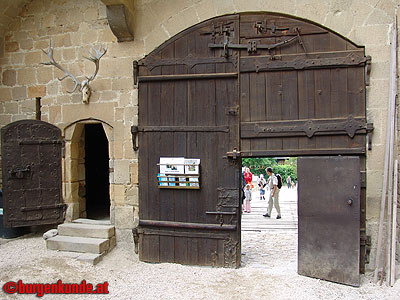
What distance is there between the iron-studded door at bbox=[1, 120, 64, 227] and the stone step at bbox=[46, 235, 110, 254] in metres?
0.43

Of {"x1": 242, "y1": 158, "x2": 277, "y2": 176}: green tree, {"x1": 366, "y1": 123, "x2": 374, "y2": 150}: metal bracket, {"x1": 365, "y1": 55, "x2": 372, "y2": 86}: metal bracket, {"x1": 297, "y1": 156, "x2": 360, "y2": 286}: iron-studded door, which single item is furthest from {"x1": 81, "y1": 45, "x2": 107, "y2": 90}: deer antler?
{"x1": 242, "y1": 158, "x2": 277, "y2": 176}: green tree

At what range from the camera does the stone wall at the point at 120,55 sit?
3533 mm

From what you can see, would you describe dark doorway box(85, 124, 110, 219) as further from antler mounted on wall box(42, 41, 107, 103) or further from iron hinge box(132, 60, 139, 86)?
iron hinge box(132, 60, 139, 86)

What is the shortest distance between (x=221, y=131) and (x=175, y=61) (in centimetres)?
109

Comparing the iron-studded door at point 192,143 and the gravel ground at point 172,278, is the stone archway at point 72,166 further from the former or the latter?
the iron-studded door at point 192,143

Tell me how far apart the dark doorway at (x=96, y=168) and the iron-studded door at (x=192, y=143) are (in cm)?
265

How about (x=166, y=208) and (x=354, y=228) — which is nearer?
(x=354, y=228)

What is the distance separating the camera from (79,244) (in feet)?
13.2

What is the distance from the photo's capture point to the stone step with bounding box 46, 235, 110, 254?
156 inches

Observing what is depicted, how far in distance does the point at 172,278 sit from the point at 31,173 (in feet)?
8.15

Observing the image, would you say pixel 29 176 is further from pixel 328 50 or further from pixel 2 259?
pixel 328 50

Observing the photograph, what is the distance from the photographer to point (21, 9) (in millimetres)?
4684

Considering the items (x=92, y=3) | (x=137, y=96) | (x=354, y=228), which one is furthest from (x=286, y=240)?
(x=92, y=3)

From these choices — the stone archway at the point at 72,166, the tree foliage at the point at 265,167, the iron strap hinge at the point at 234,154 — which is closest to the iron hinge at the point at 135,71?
the stone archway at the point at 72,166
